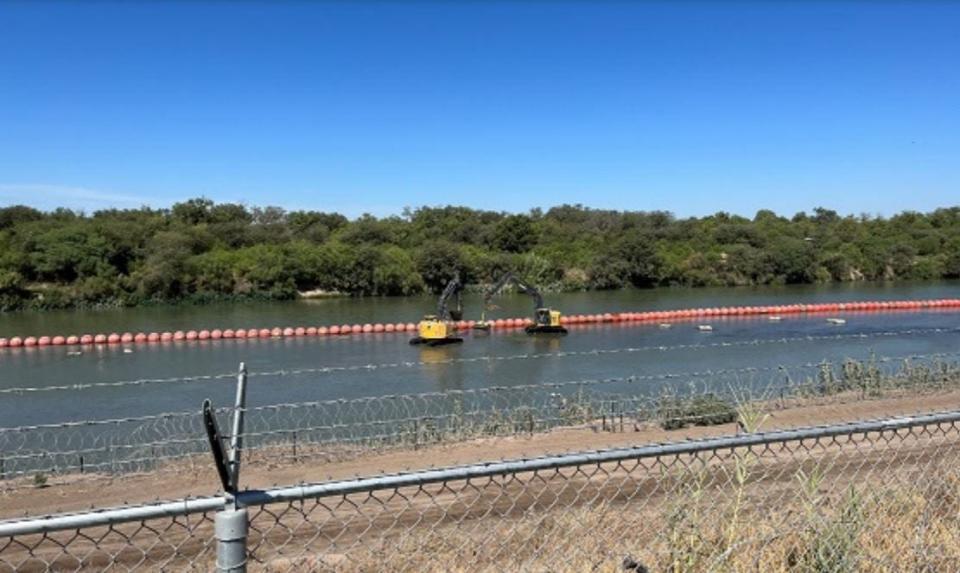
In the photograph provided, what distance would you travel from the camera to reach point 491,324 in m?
42.0

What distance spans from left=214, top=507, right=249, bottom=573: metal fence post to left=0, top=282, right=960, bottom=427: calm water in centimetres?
1968

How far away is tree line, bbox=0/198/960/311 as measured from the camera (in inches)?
2306

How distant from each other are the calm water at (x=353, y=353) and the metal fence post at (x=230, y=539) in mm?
19680

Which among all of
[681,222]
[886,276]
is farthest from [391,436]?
[681,222]

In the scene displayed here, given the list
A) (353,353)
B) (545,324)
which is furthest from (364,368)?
(545,324)

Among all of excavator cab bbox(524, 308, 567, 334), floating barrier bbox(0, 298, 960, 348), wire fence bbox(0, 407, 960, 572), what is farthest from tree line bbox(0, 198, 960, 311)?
wire fence bbox(0, 407, 960, 572)

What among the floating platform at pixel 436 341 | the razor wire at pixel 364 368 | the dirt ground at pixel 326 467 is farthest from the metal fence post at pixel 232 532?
the floating platform at pixel 436 341

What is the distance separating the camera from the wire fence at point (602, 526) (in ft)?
9.68

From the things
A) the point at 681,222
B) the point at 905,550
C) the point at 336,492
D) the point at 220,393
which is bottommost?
the point at 220,393

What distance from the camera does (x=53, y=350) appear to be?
35.0m

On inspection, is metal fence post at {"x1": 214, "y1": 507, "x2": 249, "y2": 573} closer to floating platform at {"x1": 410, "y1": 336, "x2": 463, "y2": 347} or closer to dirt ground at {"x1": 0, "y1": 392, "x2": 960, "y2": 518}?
dirt ground at {"x1": 0, "y1": 392, "x2": 960, "y2": 518}

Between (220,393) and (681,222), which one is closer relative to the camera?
(220,393)

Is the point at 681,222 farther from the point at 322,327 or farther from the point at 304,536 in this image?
the point at 304,536

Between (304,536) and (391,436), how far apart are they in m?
5.89
